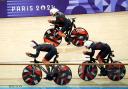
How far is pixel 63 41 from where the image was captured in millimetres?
18891

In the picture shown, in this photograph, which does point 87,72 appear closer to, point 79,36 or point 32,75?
point 32,75

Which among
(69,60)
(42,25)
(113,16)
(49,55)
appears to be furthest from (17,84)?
(113,16)

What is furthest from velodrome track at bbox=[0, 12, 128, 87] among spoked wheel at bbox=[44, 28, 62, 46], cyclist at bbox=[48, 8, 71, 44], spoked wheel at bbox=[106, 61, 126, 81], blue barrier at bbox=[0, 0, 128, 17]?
cyclist at bbox=[48, 8, 71, 44]

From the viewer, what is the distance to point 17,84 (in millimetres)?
13961

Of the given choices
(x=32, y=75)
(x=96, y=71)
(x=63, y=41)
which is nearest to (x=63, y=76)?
(x=32, y=75)

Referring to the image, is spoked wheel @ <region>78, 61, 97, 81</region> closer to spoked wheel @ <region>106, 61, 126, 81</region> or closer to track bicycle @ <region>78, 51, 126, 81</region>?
track bicycle @ <region>78, 51, 126, 81</region>

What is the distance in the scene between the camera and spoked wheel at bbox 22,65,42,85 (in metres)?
13.8

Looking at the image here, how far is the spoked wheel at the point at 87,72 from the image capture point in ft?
45.8

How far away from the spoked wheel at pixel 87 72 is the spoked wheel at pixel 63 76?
1.37 ft

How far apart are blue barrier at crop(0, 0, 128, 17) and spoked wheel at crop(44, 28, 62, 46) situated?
493cm

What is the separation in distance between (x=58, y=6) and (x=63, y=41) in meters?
4.14

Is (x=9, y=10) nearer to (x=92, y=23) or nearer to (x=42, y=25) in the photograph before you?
(x=42, y=25)

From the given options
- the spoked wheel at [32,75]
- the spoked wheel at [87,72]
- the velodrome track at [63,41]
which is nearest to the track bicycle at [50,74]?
the spoked wheel at [32,75]

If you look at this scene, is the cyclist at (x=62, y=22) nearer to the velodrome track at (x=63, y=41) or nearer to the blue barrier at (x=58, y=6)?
the velodrome track at (x=63, y=41)
